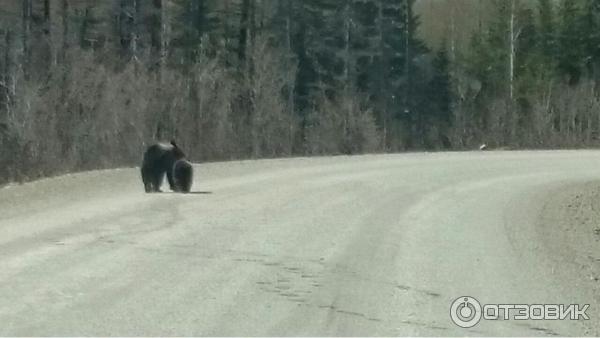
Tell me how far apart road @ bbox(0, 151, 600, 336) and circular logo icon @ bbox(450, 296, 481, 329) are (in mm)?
80

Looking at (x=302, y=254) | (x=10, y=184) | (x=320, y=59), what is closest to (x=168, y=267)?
(x=302, y=254)

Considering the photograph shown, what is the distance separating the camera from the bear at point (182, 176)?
18.5m

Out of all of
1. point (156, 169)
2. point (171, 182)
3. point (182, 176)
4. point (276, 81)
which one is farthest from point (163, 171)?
point (276, 81)

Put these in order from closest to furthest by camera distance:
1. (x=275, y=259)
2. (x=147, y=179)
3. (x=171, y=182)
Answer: (x=275, y=259) → (x=171, y=182) → (x=147, y=179)

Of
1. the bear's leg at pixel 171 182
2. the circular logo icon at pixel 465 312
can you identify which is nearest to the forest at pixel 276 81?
the bear's leg at pixel 171 182

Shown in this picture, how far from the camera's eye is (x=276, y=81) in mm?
43812

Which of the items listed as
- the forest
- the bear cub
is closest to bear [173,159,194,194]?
Answer: the bear cub

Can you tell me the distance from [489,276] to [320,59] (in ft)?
162

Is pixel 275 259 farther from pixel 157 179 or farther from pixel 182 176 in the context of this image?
pixel 157 179

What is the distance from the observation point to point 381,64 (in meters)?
61.5

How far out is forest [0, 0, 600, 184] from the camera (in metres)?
29.6

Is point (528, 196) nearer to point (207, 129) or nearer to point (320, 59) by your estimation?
point (207, 129)

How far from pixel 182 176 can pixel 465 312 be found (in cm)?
1086

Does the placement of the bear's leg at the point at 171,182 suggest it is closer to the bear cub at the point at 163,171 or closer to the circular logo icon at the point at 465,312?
the bear cub at the point at 163,171
